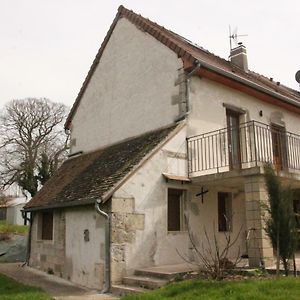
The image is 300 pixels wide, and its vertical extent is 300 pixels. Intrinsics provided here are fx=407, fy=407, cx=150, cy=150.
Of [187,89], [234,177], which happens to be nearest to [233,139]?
[187,89]

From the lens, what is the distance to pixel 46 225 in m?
13.1

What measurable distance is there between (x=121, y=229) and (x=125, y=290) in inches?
57.0

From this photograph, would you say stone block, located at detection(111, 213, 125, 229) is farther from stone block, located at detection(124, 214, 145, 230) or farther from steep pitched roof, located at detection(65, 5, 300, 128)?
steep pitched roof, located at detection(65, 5, 300, 128)

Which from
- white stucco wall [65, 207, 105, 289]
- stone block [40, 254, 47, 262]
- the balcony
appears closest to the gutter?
the balcony

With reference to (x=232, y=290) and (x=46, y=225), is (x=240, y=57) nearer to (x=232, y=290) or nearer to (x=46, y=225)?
(x=46, y=225)

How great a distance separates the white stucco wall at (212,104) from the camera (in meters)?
11.5

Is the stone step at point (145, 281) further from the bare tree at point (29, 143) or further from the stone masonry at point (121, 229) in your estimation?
the bare tree at point (29, 143)

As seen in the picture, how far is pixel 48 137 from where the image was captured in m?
35.7

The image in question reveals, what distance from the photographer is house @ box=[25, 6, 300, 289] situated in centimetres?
952

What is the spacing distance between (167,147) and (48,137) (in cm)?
2681

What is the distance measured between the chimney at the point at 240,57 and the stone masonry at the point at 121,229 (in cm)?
934

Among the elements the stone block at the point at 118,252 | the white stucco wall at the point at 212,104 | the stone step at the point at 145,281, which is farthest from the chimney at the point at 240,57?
the stone step at the point at 145,281

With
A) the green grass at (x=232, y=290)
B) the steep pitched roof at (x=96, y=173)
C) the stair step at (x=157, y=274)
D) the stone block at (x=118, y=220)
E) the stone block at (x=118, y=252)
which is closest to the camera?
the green grass at (x=232, y=290)

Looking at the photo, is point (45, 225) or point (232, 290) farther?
point (45, 225)
